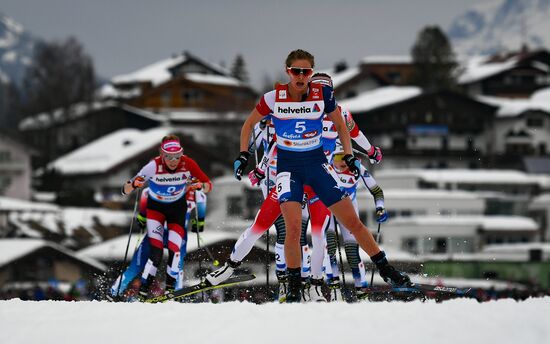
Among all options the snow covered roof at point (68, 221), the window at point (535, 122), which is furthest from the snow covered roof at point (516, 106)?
the snow covered roof at point (68, 221)

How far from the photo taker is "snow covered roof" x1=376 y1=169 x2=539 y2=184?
77.4 m

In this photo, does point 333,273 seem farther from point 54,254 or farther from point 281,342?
point 54,254

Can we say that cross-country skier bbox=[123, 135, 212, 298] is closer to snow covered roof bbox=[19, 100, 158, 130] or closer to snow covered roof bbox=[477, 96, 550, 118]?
snow covered roof bbox=[477, 96, 550, 118]

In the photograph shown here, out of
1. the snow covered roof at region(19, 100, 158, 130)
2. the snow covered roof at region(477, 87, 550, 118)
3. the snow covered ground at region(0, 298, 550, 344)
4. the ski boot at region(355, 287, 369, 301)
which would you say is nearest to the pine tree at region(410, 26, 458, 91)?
the snow covered roof at region(477, 87, 550, 118)

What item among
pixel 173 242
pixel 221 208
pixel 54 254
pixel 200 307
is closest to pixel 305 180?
pixel 200 307

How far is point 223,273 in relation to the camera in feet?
36.8

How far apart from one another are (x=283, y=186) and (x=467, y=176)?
72.6 meters

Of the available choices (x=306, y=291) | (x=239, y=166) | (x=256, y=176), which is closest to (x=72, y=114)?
(x=256, y=176)

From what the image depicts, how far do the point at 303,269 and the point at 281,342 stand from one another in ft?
15.3

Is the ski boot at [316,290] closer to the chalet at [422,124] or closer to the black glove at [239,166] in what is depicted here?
the black glove at [239,166]

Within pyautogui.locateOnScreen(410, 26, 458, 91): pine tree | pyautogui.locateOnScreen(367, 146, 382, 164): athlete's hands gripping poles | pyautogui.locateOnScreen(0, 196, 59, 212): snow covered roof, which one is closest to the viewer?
pyautogui.locateOnScreen(367, 146, 382, 164): athlete's hands gripping poles

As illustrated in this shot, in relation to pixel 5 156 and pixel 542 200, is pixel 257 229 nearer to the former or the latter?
pixel 542 200

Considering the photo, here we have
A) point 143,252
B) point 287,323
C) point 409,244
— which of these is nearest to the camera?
point 287,323

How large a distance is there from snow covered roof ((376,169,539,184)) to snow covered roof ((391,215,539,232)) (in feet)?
20.7
